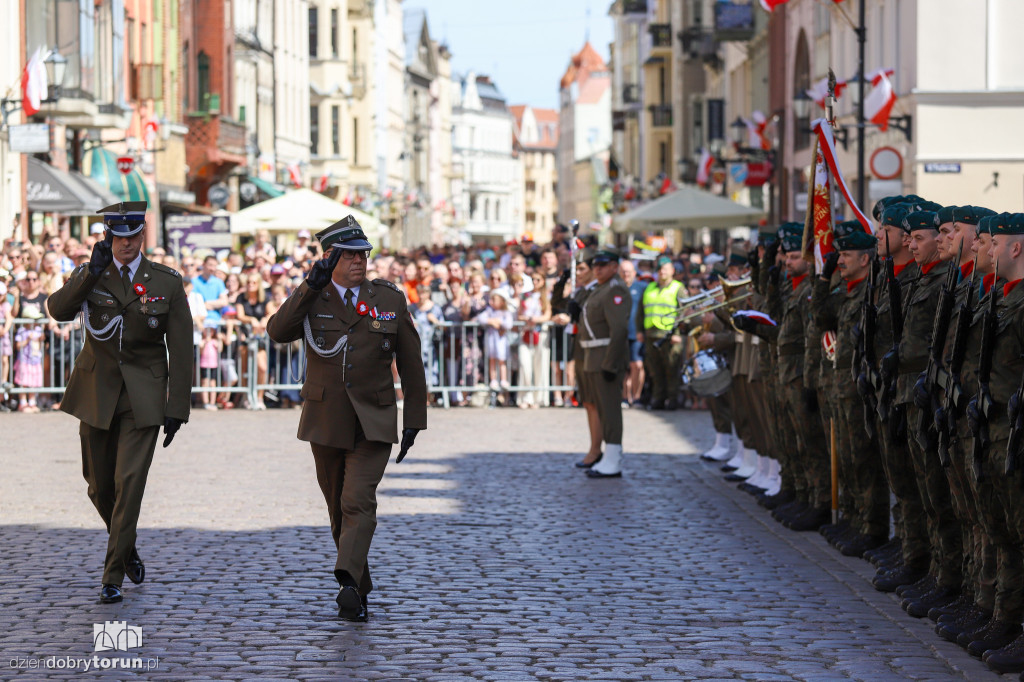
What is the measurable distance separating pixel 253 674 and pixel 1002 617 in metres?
3.21

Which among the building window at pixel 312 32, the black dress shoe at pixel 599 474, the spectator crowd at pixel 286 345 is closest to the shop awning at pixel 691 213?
the spectator crowd at pixel 286 345

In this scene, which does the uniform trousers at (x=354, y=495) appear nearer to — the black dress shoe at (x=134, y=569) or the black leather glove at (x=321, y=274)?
the black leather glove at (x=321, y=274)

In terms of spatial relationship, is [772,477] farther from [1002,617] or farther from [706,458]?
[1002,617]

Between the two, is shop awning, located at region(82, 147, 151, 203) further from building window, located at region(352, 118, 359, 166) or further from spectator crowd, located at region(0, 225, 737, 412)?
building window, located at region(352, 118, 359, 166)

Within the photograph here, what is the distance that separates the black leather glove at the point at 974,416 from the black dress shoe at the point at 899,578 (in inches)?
79.7

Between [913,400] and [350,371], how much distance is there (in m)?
2.77

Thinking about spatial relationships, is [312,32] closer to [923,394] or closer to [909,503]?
[909,503]

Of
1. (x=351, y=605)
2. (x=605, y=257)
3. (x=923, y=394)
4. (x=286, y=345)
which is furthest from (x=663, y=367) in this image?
(x=351, y=605)

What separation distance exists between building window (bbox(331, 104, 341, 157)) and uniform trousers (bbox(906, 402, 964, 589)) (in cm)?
7087

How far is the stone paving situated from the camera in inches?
302

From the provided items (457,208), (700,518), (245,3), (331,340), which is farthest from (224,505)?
(457,208)

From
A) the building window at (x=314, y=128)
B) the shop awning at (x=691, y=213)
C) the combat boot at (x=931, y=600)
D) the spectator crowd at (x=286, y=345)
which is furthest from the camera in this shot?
the building window at (x=314, y=128)

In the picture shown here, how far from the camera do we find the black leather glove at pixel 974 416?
7562 mm

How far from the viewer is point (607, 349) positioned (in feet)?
50.2
